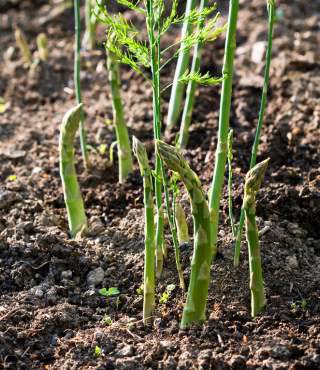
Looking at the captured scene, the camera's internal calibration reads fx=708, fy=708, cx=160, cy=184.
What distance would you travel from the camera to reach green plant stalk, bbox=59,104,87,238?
8.87ft

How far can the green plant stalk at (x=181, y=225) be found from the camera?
8.46 feet

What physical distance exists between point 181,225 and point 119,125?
0.74 m

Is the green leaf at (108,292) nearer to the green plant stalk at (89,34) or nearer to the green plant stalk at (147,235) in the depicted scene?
the green plant stalk at (147,235)

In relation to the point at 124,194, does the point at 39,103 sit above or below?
above

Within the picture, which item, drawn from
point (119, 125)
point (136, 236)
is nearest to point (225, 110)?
point (136, 236)

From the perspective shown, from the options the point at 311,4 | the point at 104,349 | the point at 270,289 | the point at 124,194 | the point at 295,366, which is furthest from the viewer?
the point at 311,4

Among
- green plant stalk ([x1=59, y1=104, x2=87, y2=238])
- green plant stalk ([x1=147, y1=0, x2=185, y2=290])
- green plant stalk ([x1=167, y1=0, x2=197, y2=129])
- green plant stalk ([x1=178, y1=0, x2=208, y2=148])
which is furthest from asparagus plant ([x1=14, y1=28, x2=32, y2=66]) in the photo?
green plant stalk ([x1=147, y1=0, x2=185, y2=290])

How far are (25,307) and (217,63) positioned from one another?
2.21 m

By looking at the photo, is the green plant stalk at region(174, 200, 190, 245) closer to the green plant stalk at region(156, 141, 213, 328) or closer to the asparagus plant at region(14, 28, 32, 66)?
the green plant stalk at region(156, 141, 213, 328)

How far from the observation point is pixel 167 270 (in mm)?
2512

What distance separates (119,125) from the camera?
315 centimetres

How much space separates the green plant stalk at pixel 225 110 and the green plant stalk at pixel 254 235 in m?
0.25

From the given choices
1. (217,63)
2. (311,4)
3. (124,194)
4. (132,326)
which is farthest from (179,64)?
(311,4)

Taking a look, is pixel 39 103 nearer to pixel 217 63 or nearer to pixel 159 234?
pixel 217 63
